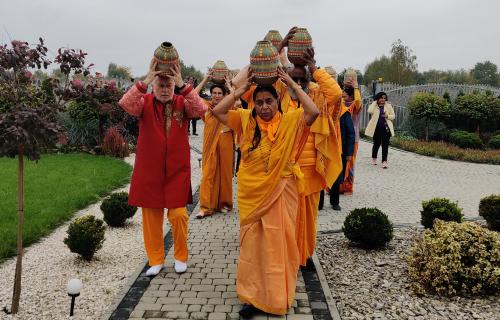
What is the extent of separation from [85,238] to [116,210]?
164cm

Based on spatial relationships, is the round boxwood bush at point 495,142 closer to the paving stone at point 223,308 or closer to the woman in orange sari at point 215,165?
the woman in orange sari at point 215,165

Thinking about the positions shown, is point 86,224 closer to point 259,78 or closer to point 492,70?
point 259,78

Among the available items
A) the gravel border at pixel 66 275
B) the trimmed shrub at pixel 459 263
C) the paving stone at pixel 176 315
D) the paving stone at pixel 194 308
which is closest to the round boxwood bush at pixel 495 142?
the trimmed shrub at pixel 459 263

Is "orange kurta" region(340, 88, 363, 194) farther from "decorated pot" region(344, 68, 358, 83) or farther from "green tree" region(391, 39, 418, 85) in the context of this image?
"green tree" region(391, 39, 418, 85)

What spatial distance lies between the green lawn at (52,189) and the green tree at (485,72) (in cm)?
6918

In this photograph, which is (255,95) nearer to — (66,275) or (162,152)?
(162,152)

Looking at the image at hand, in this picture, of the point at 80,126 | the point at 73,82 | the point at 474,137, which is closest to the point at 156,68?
the point at 73,82

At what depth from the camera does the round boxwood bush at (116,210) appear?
7.10 meters

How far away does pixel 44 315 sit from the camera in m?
4.26

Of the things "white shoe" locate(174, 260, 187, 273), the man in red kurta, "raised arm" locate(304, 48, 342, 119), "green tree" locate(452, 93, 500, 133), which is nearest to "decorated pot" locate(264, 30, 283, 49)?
"raised arm" locate(304, 48, 342, 119)

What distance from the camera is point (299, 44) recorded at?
15.9 feet

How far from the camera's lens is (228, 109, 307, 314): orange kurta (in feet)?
13.7

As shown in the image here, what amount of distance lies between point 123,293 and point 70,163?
367 inches

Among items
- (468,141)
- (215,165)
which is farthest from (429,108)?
(215,165)
